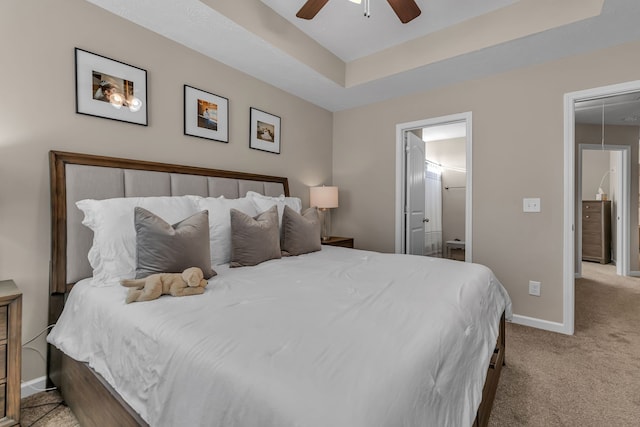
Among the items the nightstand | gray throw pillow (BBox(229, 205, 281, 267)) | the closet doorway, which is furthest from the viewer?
the closet doorway

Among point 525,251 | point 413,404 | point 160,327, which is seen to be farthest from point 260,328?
point 525,251

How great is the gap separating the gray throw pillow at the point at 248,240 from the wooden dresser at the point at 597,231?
638 centimetres

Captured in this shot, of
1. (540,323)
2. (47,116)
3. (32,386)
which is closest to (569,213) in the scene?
(540,323)

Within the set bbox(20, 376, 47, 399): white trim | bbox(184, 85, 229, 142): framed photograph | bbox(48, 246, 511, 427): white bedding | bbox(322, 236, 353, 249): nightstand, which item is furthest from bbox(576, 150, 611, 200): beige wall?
bbox(20, 376, 47, 399): white trim

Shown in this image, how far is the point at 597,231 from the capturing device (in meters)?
5.49

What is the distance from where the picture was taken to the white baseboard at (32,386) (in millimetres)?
1716

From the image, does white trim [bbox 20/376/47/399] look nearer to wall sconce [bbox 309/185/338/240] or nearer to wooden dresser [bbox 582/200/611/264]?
wall sconce [bbox 309/185/338/240]

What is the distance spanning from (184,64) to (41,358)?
2294mm

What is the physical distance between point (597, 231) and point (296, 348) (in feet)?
22.9

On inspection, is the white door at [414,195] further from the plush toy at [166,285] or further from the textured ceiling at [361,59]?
the plush toy at [166,285]

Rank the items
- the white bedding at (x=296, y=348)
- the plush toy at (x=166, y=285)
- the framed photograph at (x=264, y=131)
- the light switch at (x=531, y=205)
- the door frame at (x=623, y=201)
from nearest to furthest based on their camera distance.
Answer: the white bedding at (x=296, y=348) → the plush toy at (x=166, y=285) → the light switch at (x=531, y=205) → the framed photograph at (x=264, y=131) → the door frame at (x=623, y=201)

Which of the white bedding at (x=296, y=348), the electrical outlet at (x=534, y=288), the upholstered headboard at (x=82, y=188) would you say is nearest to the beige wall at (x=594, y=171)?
the electrical outlet at (x=534, y=288)

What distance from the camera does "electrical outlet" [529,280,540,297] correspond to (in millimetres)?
2768

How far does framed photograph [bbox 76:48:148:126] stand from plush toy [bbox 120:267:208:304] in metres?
1.31
